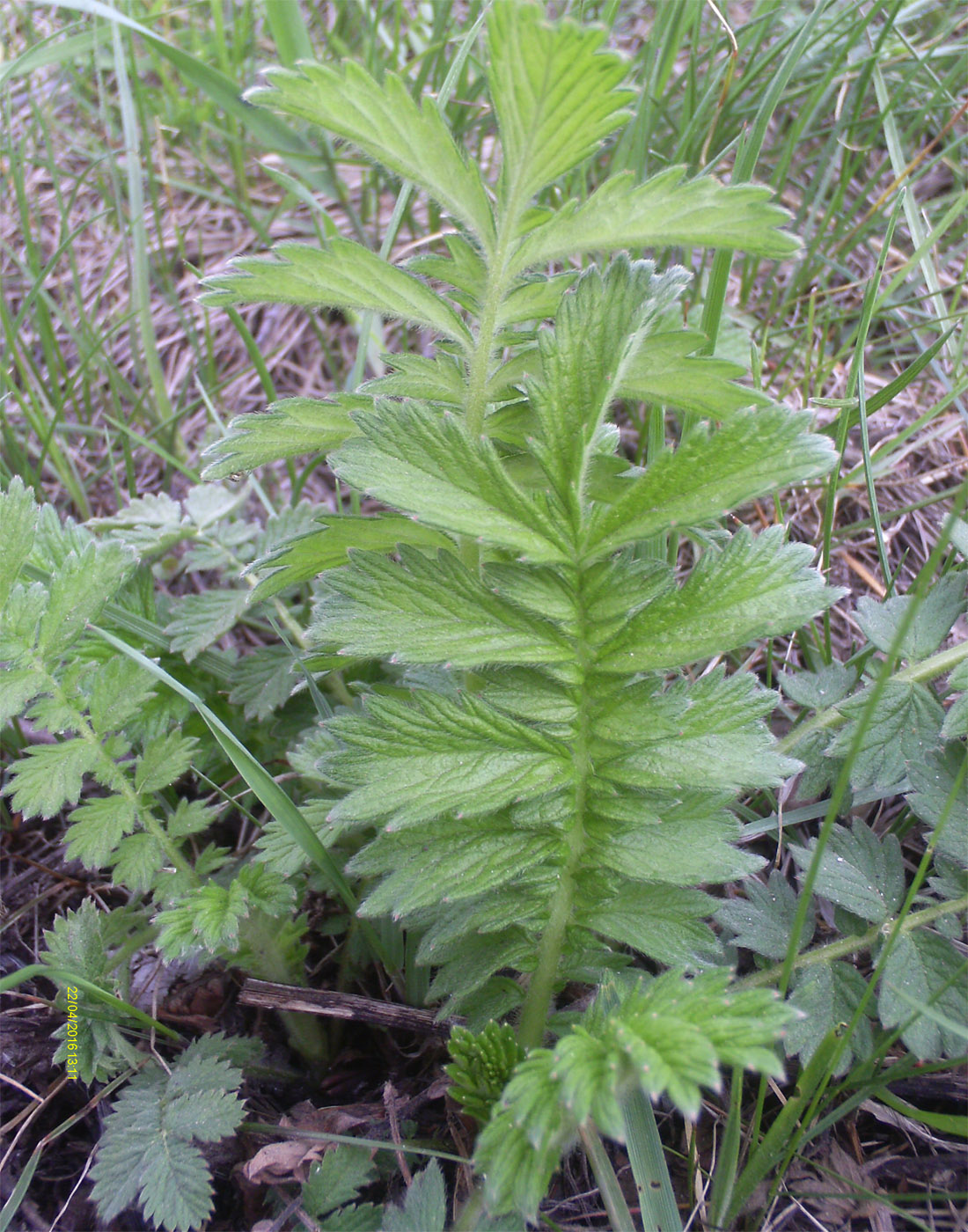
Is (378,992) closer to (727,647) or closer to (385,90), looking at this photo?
(727,647)

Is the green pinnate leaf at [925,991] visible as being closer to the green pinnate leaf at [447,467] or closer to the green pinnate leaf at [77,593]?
the green pinnate leaf at [447,467]

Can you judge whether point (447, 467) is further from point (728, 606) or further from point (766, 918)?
point (766, 918)

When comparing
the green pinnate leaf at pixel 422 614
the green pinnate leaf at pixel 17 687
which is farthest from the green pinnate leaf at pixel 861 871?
Answer: the green pinnate leaf at pixel 17 687

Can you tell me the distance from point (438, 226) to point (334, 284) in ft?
7.16

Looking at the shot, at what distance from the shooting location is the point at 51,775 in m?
1.85

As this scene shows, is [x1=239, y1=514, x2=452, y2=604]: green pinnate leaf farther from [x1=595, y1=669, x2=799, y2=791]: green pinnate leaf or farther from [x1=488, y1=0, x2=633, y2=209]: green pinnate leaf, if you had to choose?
[x1=488, y1=0, x2=633, y2=209]: green pinnate leaf

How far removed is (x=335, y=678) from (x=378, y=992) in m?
0.79

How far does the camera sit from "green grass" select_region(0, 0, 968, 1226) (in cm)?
269

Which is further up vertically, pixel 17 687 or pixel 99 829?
pixel 17 687

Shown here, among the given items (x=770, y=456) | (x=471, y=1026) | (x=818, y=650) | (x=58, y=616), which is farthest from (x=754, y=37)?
(x=471, y=1026)

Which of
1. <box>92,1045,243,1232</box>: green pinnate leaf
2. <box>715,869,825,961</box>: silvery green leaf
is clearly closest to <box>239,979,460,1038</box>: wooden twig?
<box>92,1045,243,1232</box>: green pinnate leaf

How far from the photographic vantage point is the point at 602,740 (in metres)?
1.55

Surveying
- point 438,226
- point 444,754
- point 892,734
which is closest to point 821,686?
point 892,734

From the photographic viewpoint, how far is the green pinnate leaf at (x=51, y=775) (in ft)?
5.95
